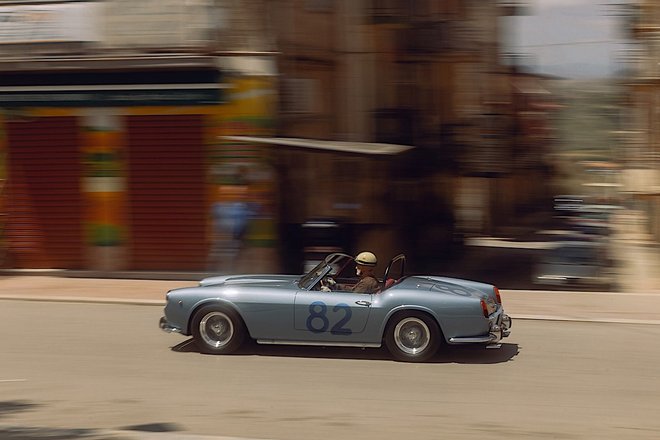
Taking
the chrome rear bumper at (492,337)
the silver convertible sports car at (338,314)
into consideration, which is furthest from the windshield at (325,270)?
the chrome rear bumper at (492,337)

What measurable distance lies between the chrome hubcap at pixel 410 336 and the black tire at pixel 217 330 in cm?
164

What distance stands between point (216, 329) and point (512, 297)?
5513mm

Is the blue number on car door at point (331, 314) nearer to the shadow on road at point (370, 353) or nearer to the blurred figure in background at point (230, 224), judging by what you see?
the shadow on road at point (370, 353)

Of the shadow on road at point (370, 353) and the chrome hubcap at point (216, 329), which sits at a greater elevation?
the chrome hubcap at point (216, 329)

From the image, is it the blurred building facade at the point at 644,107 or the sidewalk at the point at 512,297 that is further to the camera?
the blurred building facade at the point at 644,107

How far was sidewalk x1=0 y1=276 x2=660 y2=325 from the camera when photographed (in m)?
11.8

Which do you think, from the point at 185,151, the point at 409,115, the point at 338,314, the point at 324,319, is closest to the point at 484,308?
the point at 338,314

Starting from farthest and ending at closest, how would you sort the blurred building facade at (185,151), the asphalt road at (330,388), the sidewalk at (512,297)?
the blurred building facade at (185,151) < the sidewalk at (512,297) < the asphalt road at (330,388)

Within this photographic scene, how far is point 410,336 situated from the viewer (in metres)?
9.00

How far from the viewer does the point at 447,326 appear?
8797 mm

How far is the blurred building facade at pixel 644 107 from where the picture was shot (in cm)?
1794

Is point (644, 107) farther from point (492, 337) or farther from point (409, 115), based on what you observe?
point (492, 337)

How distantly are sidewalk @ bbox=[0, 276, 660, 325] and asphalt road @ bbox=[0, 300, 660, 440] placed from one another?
0.81m

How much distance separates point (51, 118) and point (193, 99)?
9.56ft
